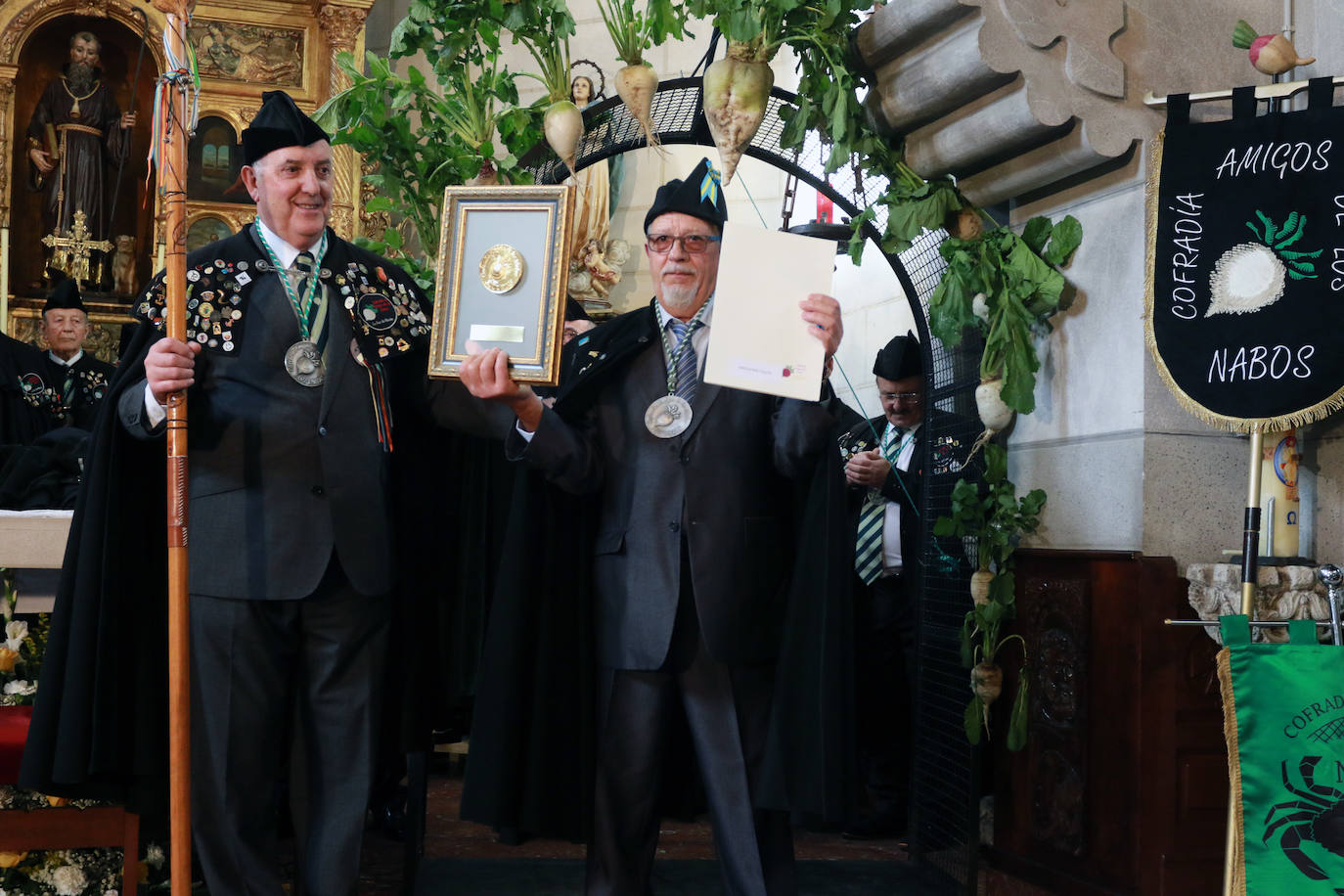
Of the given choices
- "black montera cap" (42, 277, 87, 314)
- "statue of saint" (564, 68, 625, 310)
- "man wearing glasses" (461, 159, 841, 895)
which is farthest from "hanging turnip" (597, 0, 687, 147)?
"black montera cap" (42, 277, 87, 314)

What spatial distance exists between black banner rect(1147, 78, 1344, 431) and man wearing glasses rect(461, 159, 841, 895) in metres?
1.01

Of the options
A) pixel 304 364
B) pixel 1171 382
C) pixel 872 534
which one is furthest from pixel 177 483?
pixel 872 534

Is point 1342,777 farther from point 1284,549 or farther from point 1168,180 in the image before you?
point 1168,180

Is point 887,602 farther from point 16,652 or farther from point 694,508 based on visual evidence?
point 16,652

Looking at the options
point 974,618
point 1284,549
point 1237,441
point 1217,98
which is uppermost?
point 1217,98

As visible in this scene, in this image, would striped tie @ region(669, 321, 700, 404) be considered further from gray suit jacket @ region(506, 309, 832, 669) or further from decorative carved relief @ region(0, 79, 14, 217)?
decorative carved relief @ region(0, 79, 14, 217)

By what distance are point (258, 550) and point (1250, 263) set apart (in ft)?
8.07

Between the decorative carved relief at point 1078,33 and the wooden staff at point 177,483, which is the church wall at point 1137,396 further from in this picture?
the wooden staff at point 177,483

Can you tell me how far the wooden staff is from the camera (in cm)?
283

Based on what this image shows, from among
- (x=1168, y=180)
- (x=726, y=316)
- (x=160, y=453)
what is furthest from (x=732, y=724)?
(x=1168, y=180)

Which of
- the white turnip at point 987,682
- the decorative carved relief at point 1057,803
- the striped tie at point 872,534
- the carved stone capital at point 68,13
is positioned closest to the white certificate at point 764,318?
the white turnip at point 987,682

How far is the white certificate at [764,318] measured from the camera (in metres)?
2.85

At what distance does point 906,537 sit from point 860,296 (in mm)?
3532

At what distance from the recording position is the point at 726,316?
112 inches
